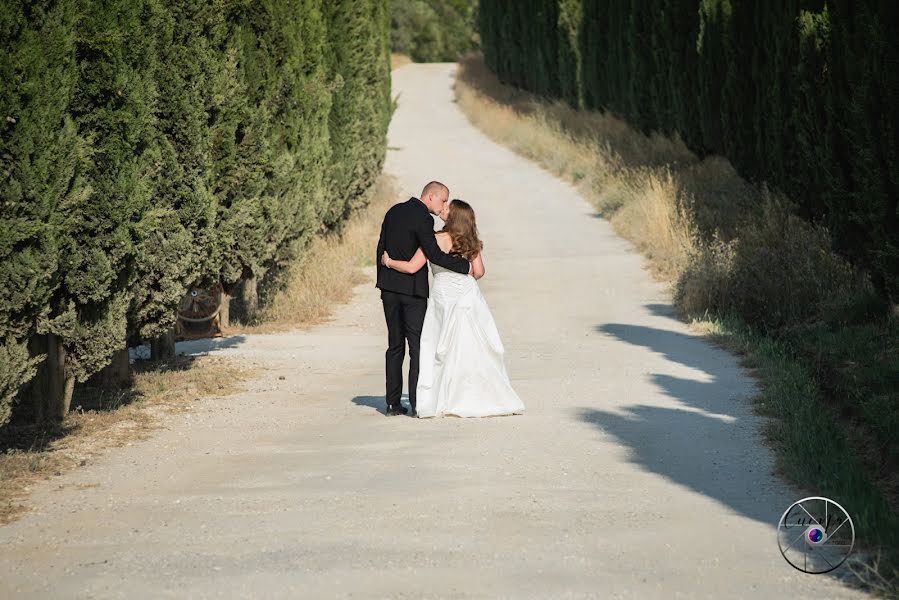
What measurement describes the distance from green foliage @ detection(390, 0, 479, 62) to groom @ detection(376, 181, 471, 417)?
5600 cm

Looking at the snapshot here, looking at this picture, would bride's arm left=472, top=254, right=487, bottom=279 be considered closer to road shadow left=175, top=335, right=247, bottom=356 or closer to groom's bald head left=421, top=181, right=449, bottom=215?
groom's bald head left=421, top=181, right=449, bottom=215

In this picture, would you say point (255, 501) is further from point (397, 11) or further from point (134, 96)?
A: point (397, 11)

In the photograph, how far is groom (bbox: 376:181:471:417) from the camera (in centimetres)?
984

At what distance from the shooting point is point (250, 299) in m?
14.7

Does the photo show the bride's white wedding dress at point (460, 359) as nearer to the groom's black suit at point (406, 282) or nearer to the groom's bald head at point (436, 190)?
the groom's black suit at point (406, 282)

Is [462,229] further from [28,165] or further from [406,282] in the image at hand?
[28,165]

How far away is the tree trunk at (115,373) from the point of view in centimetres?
1061

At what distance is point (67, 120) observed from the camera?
827 centimetres

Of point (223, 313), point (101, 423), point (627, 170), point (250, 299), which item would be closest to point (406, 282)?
point (101, 423)

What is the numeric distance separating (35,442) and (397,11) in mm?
59589

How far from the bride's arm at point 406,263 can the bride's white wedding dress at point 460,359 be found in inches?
8.5

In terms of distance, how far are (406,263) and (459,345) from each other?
74 centimetres

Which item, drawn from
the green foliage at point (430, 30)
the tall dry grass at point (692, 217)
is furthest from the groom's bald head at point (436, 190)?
the green foliage at point (430, 30)

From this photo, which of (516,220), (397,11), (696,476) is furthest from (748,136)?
(397,11)
